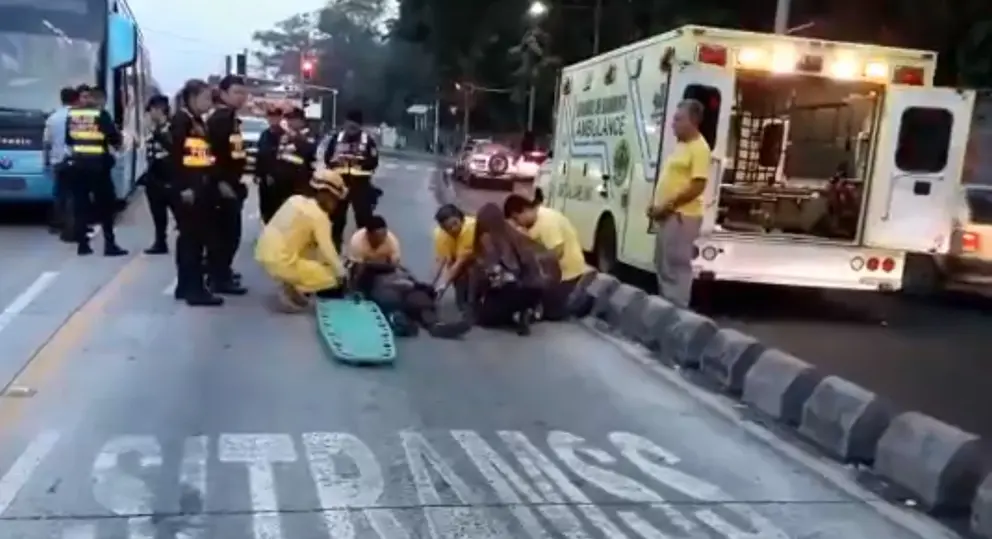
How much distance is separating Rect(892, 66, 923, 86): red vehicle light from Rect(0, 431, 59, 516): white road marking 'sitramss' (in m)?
8.08

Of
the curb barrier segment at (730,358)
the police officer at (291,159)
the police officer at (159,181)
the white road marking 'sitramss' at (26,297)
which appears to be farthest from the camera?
the police officer at (159,181)

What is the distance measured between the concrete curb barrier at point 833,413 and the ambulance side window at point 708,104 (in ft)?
5.46

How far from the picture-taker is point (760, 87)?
44.0 feet

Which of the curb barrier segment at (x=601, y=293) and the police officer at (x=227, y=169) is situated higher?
the police officer at (x=227, y=169)

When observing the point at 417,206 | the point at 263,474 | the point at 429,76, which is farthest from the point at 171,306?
the point at 429,76

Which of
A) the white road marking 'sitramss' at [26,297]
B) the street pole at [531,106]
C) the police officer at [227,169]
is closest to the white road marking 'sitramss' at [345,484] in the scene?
the white road marking 'sitramss' at [26,297]

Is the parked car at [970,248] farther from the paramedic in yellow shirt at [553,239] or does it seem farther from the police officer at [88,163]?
the police officer at [88,163]

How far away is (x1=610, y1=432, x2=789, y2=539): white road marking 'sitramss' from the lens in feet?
18.3

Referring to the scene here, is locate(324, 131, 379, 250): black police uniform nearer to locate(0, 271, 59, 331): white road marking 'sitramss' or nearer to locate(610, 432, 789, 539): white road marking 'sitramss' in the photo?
locate(0, 271, 59, 331): white road marking 'sitramss'

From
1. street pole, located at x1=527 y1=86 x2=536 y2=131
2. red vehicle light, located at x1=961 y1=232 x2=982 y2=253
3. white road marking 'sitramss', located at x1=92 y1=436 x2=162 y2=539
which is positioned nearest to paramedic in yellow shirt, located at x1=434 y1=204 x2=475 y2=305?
white road marking 'sitramss', located at x1=92 y1=436 x2=162 y2=539

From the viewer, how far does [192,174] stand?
10438 mm

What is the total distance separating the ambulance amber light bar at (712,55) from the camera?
1112 centimetres

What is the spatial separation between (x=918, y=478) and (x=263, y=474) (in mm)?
3170

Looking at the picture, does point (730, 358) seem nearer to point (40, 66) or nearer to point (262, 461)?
point (262, 461)
